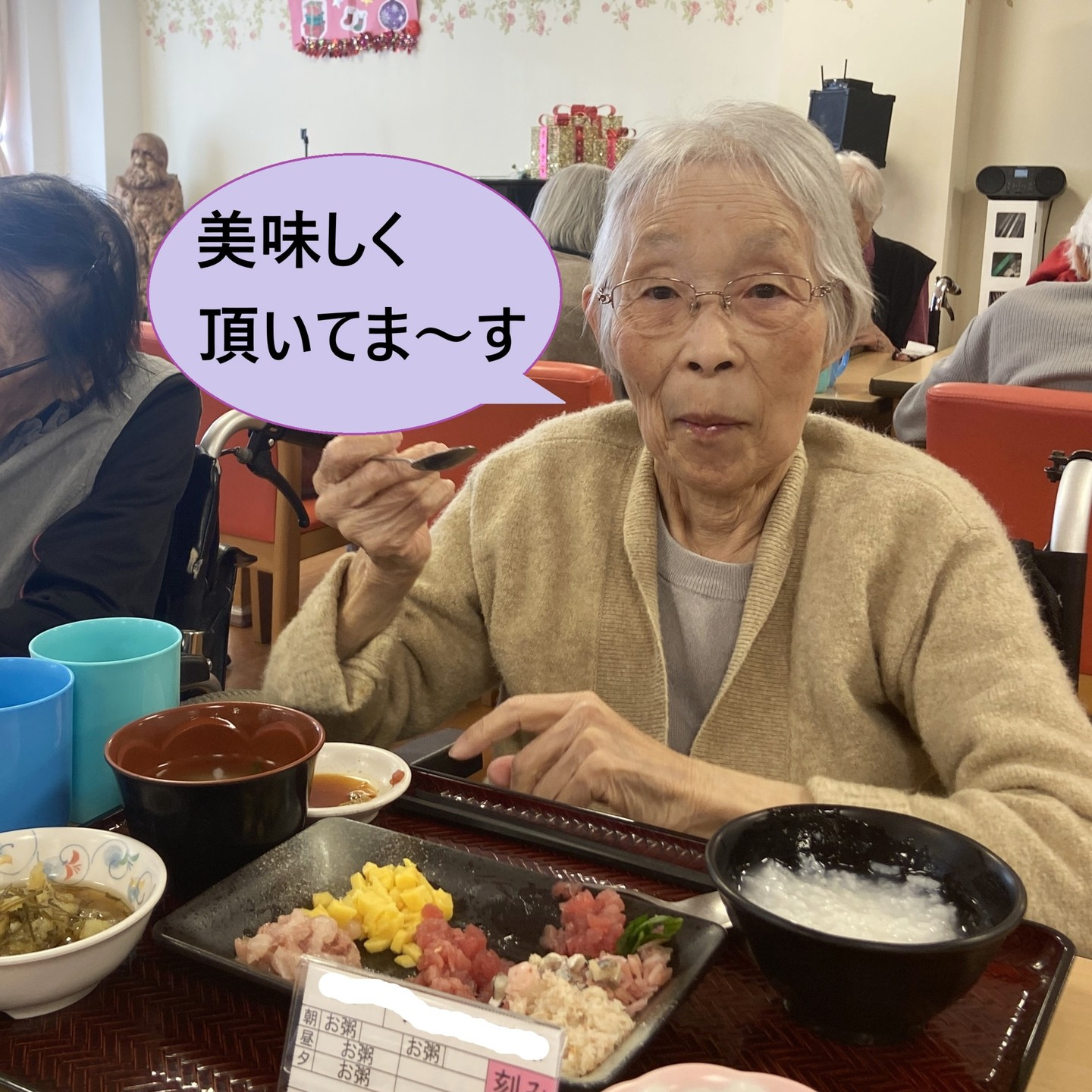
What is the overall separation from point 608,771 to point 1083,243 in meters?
2.37

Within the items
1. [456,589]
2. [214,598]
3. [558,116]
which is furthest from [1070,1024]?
[558,116]

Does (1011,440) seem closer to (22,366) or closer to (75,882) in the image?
(22,366)

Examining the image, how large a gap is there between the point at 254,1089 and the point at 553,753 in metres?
0.48

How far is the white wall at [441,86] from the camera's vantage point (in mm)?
5840

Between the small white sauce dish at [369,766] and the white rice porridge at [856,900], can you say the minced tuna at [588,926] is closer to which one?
the white rice porridge at [856,900]

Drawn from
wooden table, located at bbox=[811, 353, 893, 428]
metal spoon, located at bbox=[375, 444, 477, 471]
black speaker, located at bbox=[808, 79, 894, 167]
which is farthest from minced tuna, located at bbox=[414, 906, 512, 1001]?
black speaker, located at bbox=[808, 79, 894, 167]

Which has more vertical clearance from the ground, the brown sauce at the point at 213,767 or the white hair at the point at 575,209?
the white hair at the point at 575,209

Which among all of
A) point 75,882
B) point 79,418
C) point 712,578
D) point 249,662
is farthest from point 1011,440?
point 249,662

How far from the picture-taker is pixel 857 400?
10.5 feet

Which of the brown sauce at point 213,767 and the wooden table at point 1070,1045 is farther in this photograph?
the brown sauce at point 213,767

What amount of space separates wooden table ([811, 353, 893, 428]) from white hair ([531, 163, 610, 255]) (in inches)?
32.5

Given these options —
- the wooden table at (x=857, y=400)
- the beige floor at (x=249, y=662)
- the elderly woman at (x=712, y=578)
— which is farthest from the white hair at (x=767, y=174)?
the beige floor at (x=249, y=662)

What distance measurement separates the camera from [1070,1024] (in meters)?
0.69

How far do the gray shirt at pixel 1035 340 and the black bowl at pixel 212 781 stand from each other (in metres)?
2.07
